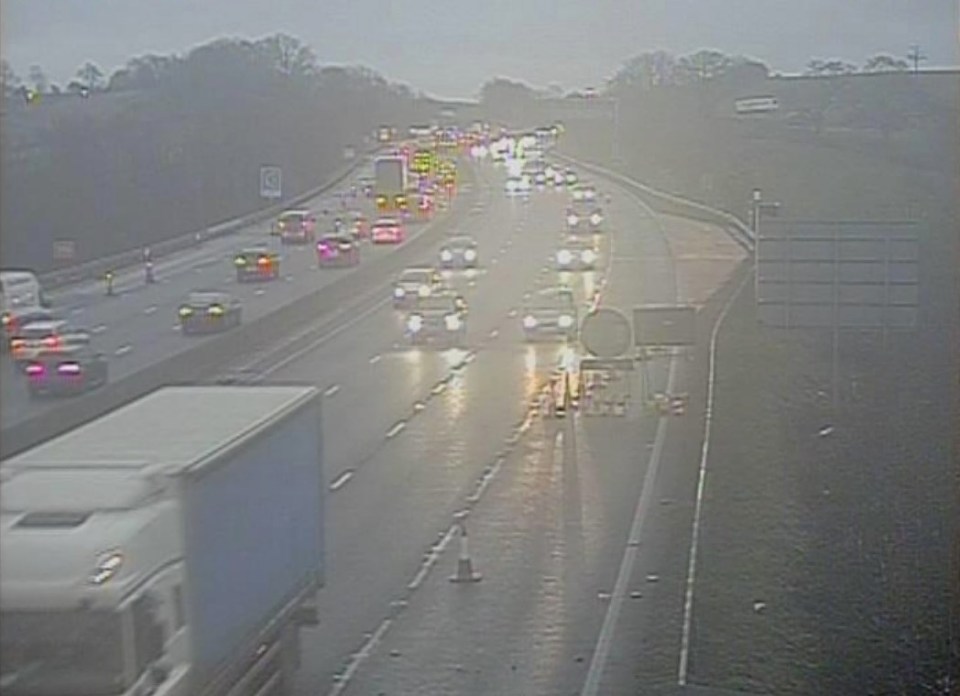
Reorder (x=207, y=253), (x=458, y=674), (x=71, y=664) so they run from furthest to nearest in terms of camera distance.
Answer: (x=207, y=253)
(x=458, y=674)
(x=71, y=664)

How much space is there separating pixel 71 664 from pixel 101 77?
45.1 inches

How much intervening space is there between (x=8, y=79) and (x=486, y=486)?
46.4 inches

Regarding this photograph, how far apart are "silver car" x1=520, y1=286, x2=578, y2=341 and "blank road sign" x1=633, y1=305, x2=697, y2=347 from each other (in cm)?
14

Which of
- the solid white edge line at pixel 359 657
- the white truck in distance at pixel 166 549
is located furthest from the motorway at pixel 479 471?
the white truck in distance at pixel 166 549

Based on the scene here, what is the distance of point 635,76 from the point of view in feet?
12.5

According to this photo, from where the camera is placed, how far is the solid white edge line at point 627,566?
3291 mm

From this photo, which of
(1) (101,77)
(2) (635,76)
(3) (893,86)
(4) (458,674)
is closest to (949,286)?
(3) (893,86)

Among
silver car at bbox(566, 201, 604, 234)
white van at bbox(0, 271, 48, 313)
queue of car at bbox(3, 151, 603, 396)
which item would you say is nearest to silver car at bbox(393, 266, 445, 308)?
queue of car at bbox(3, 151, 603, 396)

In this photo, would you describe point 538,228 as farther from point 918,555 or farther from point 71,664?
point 71,664

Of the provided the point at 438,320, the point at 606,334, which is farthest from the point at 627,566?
the point at 438,320

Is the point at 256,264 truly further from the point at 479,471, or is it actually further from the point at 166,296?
the point at 479,471

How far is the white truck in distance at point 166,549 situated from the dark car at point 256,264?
0.41 meters

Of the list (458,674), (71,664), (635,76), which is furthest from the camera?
(635,76)

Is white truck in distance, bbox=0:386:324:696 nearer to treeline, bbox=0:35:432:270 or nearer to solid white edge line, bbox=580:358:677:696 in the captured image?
treeline, bbox=0:35:432:270
